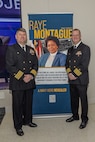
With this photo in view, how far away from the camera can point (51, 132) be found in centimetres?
301

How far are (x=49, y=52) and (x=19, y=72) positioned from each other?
0.75 meters

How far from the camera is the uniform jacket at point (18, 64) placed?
2.81 m

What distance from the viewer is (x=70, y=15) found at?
11.6 feet

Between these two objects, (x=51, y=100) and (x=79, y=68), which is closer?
(x=79, y=68)

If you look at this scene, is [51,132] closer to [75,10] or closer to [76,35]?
[76,35]

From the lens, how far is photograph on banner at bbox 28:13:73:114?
3.40m

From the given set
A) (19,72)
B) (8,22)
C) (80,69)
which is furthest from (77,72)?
(8,22)

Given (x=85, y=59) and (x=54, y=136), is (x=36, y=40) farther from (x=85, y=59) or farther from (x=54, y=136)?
(x=54, y=136)

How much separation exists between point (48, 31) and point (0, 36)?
2.56 feet

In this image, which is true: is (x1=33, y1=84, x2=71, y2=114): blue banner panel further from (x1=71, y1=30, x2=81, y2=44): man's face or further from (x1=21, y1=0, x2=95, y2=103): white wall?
(x1=21, y1=0, x2=95, y2=103): white wall

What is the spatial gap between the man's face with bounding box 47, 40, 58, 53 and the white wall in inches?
22.3

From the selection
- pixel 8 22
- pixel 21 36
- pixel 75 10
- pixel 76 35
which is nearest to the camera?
pixel 21 36

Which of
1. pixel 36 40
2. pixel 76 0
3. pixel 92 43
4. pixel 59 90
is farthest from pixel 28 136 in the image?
pixel 76 0

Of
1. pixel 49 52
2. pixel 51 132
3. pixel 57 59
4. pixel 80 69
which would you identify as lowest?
pixel 51 132
